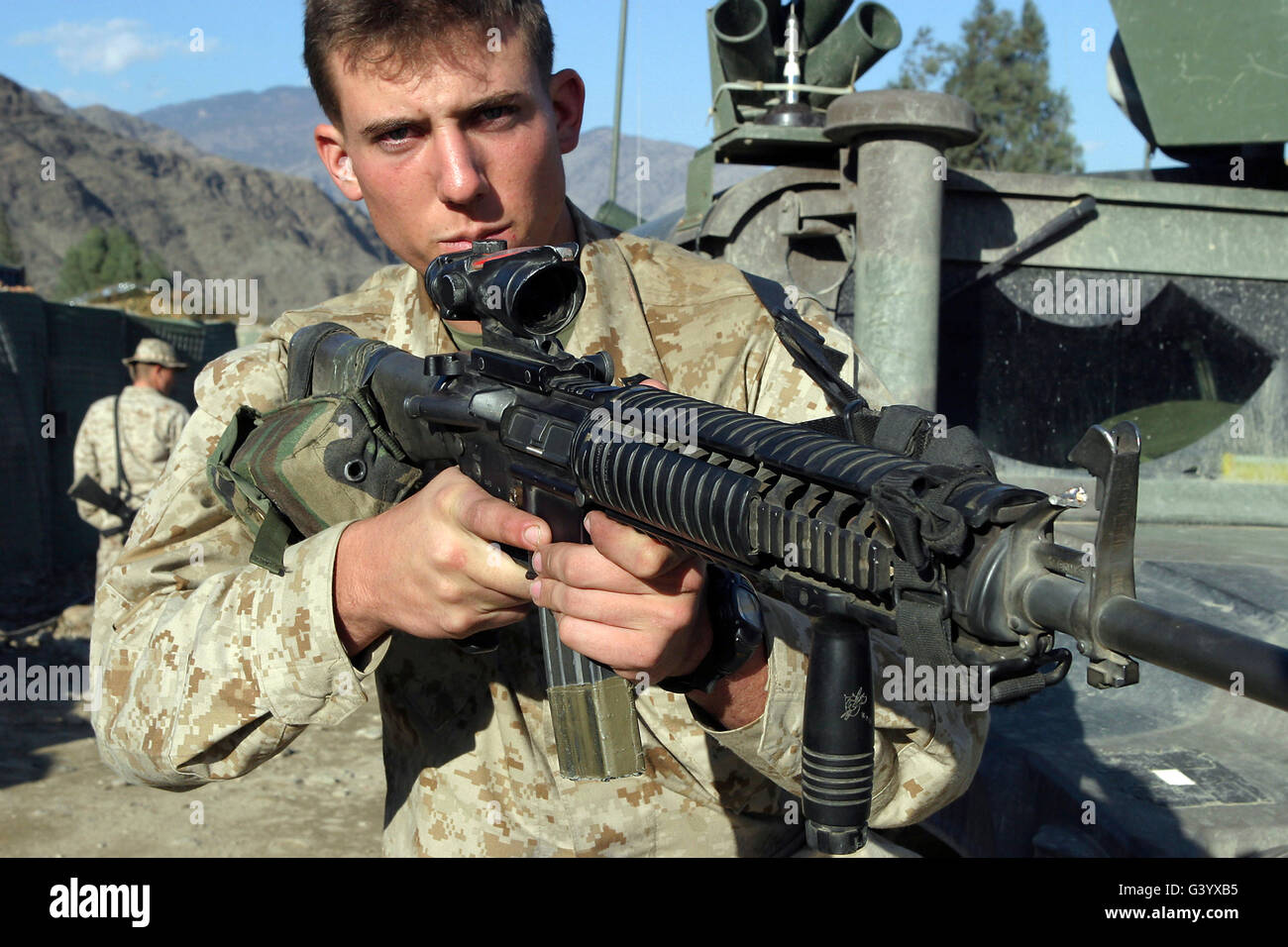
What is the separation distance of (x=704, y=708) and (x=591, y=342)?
0.76 meters

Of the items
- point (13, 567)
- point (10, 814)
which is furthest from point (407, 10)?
point (13, 567)

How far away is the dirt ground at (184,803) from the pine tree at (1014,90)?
37367mm

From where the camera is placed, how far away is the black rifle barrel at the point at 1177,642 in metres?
0.89

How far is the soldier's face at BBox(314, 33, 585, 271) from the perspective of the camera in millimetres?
1941

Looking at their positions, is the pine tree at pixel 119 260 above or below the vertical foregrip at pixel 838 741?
above

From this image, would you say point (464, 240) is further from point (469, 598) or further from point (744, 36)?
point (744, 36)

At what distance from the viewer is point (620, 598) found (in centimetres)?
154

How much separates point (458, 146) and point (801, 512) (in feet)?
3.40

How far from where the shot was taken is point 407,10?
193 centimetres

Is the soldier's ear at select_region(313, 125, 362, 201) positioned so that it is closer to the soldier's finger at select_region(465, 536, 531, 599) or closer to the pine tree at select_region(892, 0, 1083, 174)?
the soldier's finger at select_region(465, 536, 531, 599)

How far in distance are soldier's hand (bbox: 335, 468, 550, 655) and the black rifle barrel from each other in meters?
0.74

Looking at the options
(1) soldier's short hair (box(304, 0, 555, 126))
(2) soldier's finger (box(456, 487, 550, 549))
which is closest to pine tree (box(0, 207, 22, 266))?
(1) soldier's short hair (box(304, 0, 555, 126))

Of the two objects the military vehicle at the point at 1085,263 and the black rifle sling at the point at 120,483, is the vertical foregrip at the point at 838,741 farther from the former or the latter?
the black rifle sling at the point at 120,483

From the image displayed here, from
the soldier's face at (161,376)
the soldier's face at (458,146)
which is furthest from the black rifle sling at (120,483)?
the soldier's face at (458,146)
